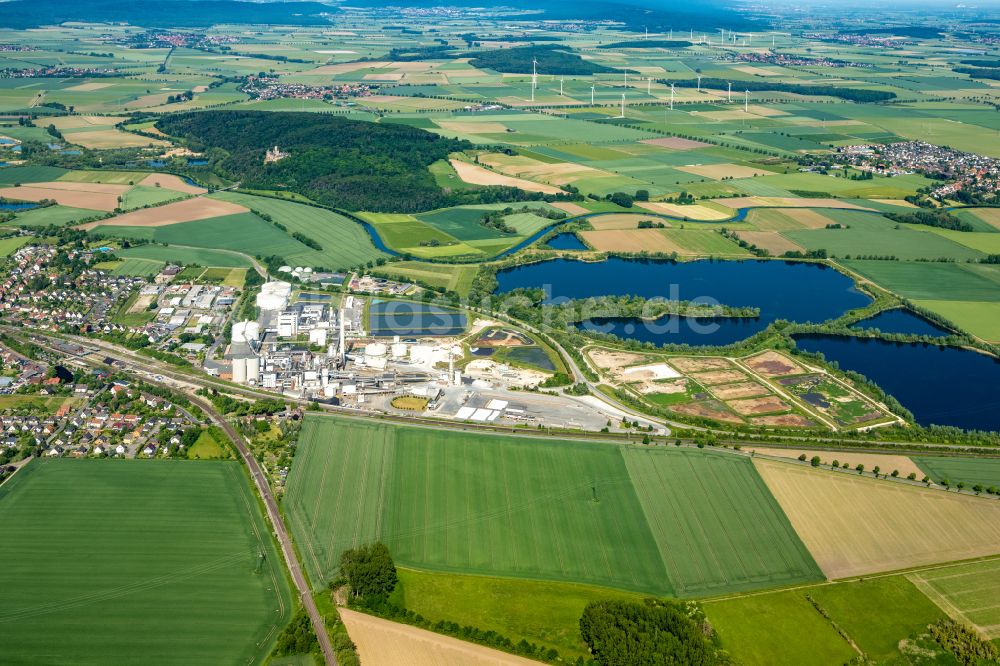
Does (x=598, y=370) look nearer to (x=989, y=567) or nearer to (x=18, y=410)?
(x=989, y=567)

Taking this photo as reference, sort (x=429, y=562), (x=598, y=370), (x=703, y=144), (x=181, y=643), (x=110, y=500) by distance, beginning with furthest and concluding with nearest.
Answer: (x=703, y=144)
(x=598, y=370)
(x=110, y=500)
(x=429, y=562)
(x=181, y=643)

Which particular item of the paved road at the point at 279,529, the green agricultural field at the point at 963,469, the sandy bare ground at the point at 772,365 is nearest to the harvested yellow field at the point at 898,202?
the sandy bare ground at the point at 772,365

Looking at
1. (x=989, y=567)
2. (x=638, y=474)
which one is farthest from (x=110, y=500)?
(x=989, y=567)

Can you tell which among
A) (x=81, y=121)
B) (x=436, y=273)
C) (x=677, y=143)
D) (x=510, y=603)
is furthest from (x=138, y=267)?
(x=677, y=143)

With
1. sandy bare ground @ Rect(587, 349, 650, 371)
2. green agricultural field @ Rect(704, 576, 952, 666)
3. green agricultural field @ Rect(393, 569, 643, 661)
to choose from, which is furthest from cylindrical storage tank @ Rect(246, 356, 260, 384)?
green agricultural field @ Rect(704, 576, 952, 666)

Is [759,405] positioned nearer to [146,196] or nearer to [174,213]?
[174,213]
